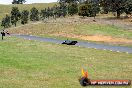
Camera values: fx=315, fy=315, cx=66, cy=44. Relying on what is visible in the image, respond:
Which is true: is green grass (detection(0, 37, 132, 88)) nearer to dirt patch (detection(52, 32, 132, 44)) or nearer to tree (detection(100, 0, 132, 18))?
dirt patch (detection(52, 32, 132, 44))

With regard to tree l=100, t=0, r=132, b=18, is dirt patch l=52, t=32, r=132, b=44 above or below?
below

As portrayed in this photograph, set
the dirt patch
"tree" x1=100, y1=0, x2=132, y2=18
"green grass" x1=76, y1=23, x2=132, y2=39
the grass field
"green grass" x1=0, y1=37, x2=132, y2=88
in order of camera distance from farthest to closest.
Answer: "tree" x1=100, y1=0, x2=132, y2=18 < "green grass" x1=76, y1=23, x2=132, y2=39 < the grass field < the dirt patch < "green grass" x1=0, y1=37, x2=132, y2=88

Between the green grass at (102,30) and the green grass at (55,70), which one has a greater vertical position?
the green grass at (102,30)

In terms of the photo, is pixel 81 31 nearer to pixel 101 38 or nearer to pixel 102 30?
pixel 102 30

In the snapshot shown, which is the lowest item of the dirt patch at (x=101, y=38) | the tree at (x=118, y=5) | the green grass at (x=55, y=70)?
the dirt patch at (x=101, y=38)

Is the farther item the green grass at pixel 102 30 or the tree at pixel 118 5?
the tree at pixel 118 5

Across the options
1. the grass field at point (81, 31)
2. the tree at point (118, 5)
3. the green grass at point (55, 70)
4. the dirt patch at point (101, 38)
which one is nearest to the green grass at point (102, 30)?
the grass field at point (81, 31)

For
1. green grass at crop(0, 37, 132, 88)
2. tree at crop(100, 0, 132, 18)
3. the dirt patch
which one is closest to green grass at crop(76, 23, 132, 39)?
the dirt patch

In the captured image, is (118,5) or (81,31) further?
(118,5)

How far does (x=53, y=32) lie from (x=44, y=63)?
167ft

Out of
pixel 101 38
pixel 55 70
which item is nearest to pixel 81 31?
pixel 101 38

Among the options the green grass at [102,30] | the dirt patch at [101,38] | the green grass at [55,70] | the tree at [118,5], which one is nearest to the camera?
the green grass at [55,70]

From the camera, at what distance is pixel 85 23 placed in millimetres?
94562

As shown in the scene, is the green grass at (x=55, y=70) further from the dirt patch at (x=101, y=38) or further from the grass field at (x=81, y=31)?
the grass field at (x=81, y=31)
